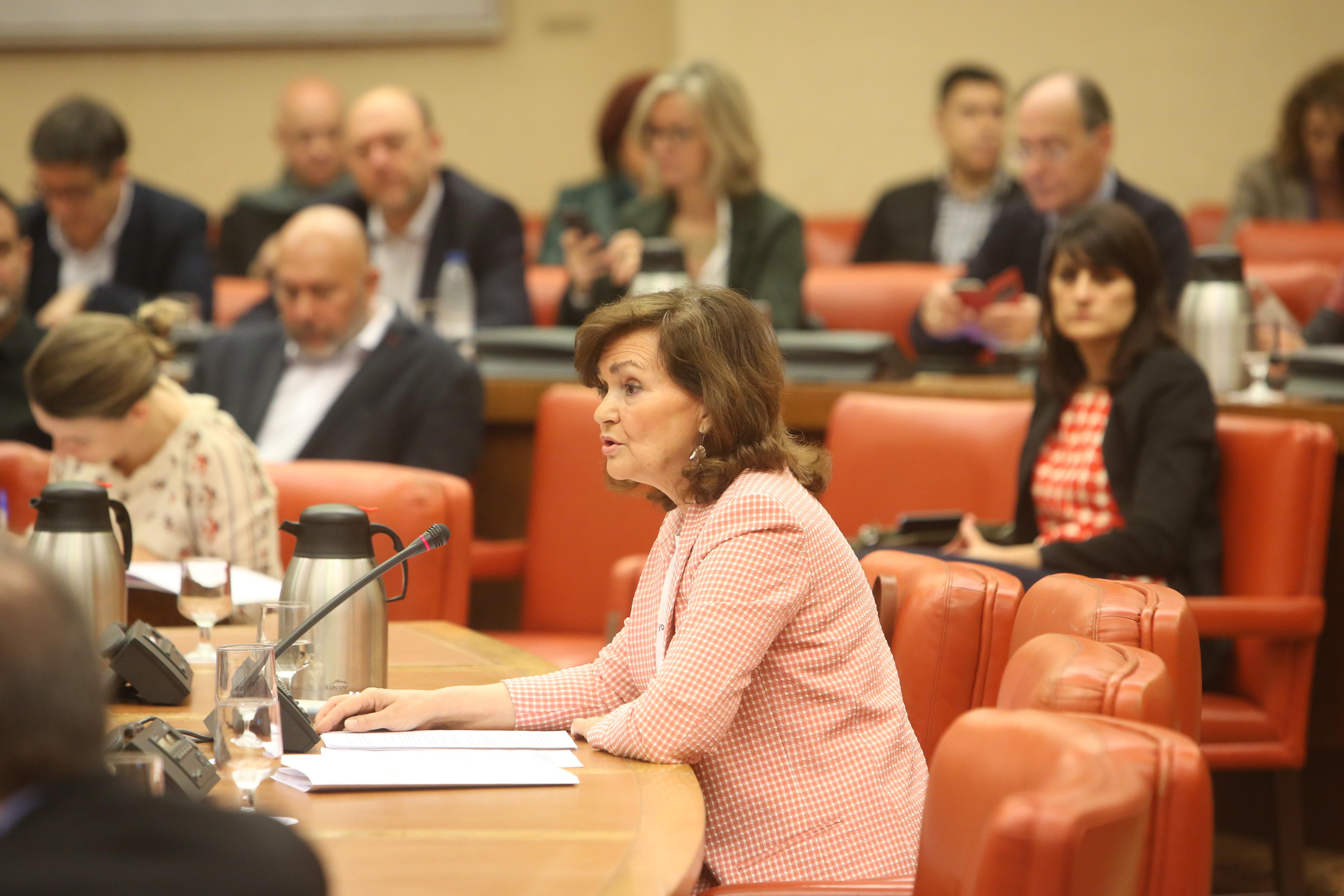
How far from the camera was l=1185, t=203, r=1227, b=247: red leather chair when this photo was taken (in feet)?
17.8

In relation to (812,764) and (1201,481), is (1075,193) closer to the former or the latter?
(1201,481)

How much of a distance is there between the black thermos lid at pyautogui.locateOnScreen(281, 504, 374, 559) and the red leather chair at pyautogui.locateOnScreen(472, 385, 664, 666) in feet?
4.53

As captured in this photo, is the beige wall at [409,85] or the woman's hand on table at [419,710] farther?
the beige wall at [409,85]

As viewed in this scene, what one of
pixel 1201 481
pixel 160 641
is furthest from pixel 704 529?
pixel 1201 481

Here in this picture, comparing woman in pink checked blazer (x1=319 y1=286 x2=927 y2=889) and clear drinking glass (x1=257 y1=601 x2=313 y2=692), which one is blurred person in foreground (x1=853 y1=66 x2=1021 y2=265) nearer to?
woman in pink checked blazer (x1=319 y1=286 x2=927 y2=889)

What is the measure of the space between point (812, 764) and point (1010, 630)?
365 mm

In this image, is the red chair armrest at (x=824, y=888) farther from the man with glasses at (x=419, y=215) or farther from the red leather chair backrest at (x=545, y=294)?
the red leather chair backrest at (x=545, y=294)

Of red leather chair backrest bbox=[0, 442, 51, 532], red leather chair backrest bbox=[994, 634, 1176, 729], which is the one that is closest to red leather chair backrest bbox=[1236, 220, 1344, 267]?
red leather chair backrest bbox=[0, 442, 51, 532]

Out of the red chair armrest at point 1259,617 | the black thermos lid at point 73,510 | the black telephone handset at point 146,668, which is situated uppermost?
the black thermos lid at point 73,510

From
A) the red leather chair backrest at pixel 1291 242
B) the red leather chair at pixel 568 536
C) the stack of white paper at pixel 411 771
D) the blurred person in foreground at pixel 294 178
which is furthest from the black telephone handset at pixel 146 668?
the blurred person in foreground at pixel 294 178

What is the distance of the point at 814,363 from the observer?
3447 millimetres

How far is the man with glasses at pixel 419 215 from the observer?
4227 mm

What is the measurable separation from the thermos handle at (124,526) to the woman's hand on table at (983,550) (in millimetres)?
1399

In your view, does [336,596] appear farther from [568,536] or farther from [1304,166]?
[1304,166]
